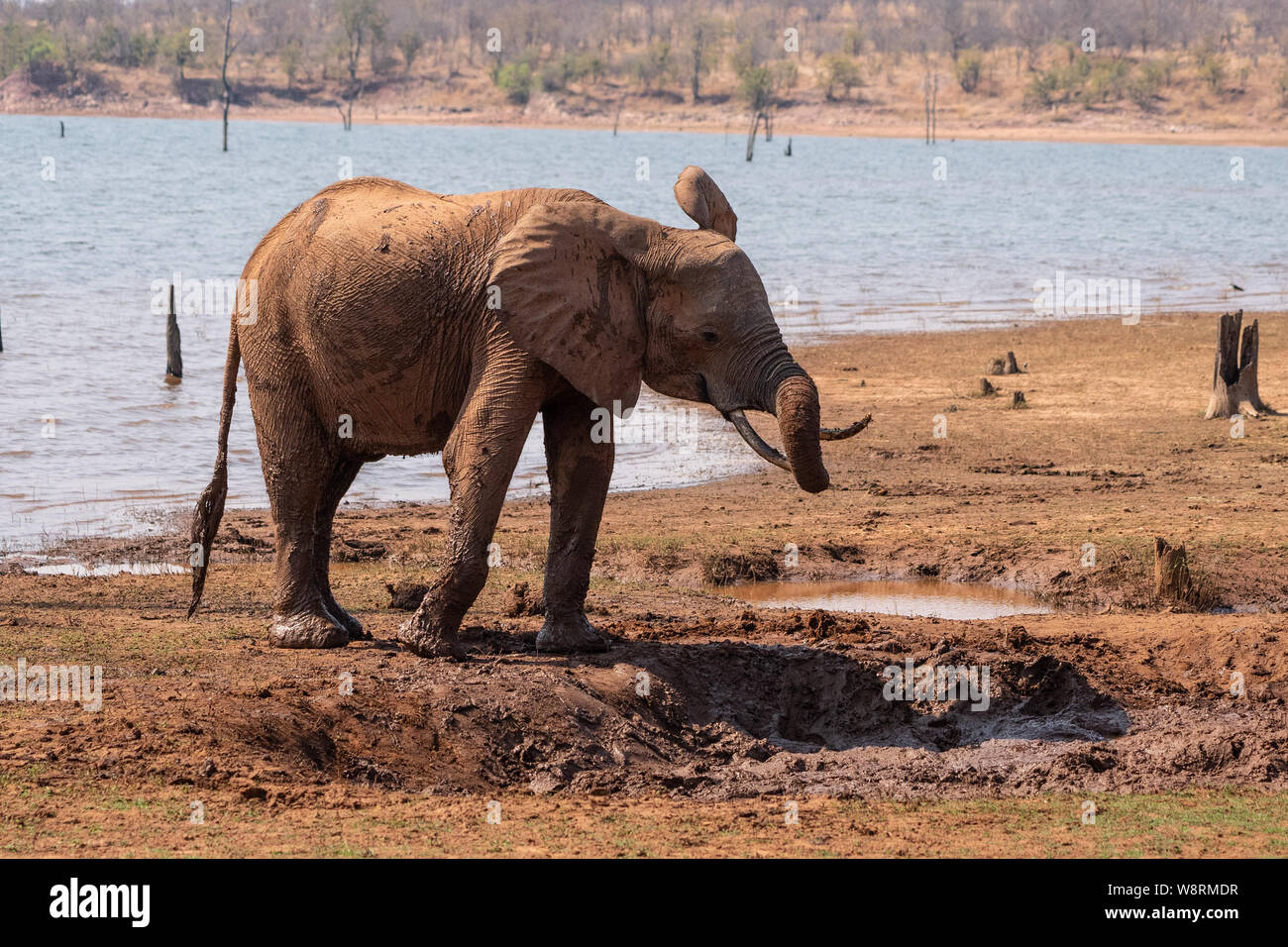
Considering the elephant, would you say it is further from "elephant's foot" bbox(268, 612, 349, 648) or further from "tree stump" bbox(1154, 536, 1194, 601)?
"tree stump" bbox(1154, 536, 1194, 601)

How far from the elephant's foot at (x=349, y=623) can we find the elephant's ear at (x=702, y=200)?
3.34 metres

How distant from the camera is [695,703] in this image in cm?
931

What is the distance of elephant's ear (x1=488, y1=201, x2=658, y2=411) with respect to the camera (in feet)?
28.6

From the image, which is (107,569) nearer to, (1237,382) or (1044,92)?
(1237,382)

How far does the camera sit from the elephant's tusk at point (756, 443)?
848cm

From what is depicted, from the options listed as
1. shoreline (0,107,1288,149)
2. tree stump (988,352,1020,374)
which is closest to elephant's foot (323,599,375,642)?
tree stump (988,352,1020,374)

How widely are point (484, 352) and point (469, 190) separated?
214ft

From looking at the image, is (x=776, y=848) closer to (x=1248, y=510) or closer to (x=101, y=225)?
(x=1248, y=510)

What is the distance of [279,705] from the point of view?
27.2 feet

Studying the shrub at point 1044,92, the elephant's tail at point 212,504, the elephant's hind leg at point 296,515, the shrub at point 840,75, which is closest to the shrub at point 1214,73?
the shrub at point 1044,92

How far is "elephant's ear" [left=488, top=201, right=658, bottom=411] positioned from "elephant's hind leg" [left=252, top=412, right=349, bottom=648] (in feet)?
5.77

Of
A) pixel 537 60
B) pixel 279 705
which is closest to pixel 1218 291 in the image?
pixel 279 705

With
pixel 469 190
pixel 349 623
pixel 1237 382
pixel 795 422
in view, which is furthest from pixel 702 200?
pixel 469 190

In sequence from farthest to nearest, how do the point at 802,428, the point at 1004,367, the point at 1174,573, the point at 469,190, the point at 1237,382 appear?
the point at 469,190 → the point at 1004,367 → the point at 1237,382 → the point at 1174,573 → the point at 802,428
